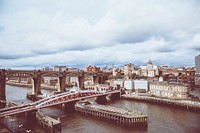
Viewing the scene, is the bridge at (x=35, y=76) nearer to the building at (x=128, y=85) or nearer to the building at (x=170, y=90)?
the building at (x=128, y=85)

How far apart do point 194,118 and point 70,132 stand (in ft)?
65.8

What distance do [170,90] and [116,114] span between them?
21357mm

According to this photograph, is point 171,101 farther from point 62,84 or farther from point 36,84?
point 36,84

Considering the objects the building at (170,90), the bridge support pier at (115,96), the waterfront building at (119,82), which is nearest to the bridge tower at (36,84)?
the bridge support pier at (115,96)

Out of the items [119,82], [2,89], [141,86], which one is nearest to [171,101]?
[141,86]

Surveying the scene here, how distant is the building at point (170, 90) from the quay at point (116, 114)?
18.1 m

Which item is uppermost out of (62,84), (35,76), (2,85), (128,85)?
(35,76)

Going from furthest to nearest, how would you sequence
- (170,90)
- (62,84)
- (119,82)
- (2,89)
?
(62,84)
(119,82)
(2,89)
(170,90)

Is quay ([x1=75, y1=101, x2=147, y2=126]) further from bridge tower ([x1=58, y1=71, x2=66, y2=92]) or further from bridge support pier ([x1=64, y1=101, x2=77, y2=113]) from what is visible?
bridge tower ([x1=58, y1=71, x2=66, y2=92])

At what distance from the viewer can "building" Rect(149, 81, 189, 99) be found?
50.7m

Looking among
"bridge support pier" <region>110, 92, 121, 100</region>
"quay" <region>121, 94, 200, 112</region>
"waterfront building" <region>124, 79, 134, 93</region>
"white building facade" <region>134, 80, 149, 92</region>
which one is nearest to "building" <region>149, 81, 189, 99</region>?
"quay" <region>121, 94, 200, 112</region>

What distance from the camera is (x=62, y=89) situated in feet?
241

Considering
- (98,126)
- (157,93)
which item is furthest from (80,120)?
(157,93)

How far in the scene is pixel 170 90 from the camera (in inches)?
2099
